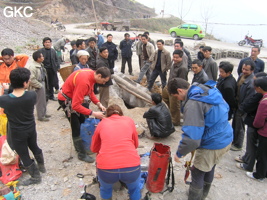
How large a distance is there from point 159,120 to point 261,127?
1.79 m

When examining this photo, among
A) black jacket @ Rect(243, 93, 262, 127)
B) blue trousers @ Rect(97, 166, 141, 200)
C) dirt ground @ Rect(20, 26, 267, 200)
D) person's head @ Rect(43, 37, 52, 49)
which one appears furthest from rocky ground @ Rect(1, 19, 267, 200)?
person's head @ Rect(43, 37, 52, 49)

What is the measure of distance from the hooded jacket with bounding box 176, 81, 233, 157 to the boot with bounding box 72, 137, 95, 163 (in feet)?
6.15

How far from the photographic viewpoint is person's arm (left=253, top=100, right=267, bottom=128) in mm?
3078

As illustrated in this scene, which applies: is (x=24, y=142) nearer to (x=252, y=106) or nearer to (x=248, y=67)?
(x=252, y=106)

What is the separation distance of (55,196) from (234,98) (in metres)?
3.42

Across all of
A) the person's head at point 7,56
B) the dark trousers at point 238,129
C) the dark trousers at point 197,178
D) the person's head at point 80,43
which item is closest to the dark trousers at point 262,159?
the dark trousers at point 238,129

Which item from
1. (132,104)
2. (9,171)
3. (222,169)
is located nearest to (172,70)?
(132,104)

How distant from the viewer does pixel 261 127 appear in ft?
10.6

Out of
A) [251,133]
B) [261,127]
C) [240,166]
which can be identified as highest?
[261,127]

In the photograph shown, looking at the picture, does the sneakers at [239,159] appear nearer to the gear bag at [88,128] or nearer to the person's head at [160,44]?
the gear bag at [88,128]

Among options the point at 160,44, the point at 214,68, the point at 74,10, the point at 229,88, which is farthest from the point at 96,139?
the point at 74,10

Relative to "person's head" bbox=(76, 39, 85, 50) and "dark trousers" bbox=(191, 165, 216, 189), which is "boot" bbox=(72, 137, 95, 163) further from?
"person's head" bbox=(76, 39, 85, 50)

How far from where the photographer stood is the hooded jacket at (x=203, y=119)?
7.52 ft

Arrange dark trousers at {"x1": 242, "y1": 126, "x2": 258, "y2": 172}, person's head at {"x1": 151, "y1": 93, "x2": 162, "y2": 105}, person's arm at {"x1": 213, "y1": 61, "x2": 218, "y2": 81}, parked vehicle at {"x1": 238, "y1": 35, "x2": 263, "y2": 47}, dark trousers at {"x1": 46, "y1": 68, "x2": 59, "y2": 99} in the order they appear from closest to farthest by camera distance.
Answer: dark trousers at {"x1": 242, "y1": 126, "x2": 258, "y2": 172}, person's head at {"x1": 151, "y1": 93, "x2": 162, "y2": 105}, person's arm at {"x1": 213, "y1": 61, "x2": 218, "y2": 81}, dark trousers at {"x1": 46, "y1": 68, "x2": 59, "y2": 99}, parked vehicle at {"x1": 238, "y1": 35, "x2": 263, "y2": 47}
